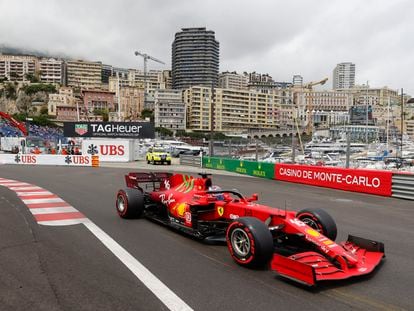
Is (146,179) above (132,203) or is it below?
above

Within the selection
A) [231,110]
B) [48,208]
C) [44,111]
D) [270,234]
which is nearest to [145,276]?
[270,234]

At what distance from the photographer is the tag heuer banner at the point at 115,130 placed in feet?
117

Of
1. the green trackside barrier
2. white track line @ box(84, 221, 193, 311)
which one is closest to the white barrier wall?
the green trackside barrier

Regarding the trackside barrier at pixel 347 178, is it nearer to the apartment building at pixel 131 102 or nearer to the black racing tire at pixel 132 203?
the black racing tire at pixel 132 203

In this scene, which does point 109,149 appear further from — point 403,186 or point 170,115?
point 170,115

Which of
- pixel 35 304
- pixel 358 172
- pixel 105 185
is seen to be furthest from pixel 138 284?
pixel 358 172

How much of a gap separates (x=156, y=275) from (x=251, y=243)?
1312mm

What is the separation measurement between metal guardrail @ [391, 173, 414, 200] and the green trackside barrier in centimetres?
701

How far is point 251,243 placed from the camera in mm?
5270

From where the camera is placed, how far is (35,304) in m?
4.18

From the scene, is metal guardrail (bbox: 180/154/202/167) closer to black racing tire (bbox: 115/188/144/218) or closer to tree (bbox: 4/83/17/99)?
black racing tire (bbox: 115/188/144/218)

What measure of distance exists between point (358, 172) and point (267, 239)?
11301mm

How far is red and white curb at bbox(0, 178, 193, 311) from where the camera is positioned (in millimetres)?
4449

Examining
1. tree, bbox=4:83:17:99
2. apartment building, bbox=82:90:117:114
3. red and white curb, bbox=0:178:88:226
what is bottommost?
red and white curb, bbox=0:178:88:226
